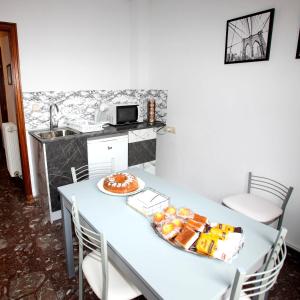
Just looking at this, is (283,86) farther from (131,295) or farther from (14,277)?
(14,277)

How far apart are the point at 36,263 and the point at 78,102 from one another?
197 centimetres

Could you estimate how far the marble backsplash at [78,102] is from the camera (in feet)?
9.62

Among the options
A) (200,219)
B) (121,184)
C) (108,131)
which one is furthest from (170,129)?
(200,219)

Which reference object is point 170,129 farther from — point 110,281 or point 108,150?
point 110,281

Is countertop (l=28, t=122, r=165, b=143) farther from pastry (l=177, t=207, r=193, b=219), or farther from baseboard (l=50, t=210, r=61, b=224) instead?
pastry (l=177, t=207, r=193, b=219)

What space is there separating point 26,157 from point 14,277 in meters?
1.48

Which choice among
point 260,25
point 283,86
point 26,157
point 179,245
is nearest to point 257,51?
point 260,25

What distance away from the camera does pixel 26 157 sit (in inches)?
118

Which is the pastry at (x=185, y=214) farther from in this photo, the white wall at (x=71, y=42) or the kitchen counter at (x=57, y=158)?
the white wall at (x=71, y=42)

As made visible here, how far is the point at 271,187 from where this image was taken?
2.39m

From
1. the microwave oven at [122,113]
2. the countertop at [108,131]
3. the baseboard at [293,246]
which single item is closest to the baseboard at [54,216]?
the countertop at [108,131]

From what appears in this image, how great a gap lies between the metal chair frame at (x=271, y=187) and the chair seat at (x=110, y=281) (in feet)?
4.91

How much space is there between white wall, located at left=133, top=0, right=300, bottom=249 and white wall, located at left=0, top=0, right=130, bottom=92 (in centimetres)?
39

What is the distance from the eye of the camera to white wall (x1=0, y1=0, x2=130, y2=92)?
276 cm
